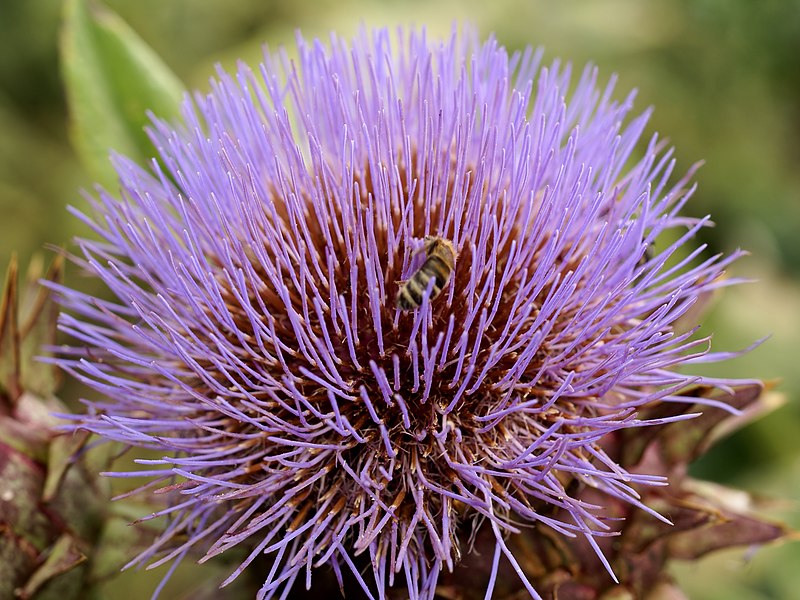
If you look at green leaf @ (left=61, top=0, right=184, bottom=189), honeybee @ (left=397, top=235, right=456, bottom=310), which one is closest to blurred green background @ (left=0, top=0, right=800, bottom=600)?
green leaf @ (left=61, top=0, right=184, bottom=189)

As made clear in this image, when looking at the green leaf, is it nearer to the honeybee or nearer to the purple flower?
the purple flower

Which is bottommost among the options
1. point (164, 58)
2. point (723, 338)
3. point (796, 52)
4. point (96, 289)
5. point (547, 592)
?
point (547, 592)

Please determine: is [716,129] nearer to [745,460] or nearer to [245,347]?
[745,460]

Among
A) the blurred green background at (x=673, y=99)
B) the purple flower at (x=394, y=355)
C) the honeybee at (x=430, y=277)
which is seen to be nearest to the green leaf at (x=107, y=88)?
the purple flower at (x=394, y=355)

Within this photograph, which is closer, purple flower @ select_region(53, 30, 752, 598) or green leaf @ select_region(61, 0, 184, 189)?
purple flower @ select_region(53, 30, 752, 598)

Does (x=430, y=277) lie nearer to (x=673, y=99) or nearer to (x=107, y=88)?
(x=107, y=88)

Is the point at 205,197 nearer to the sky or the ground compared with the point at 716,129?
nearer to the ground

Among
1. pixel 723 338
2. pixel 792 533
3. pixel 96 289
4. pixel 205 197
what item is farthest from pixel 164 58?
pixel 792 533
